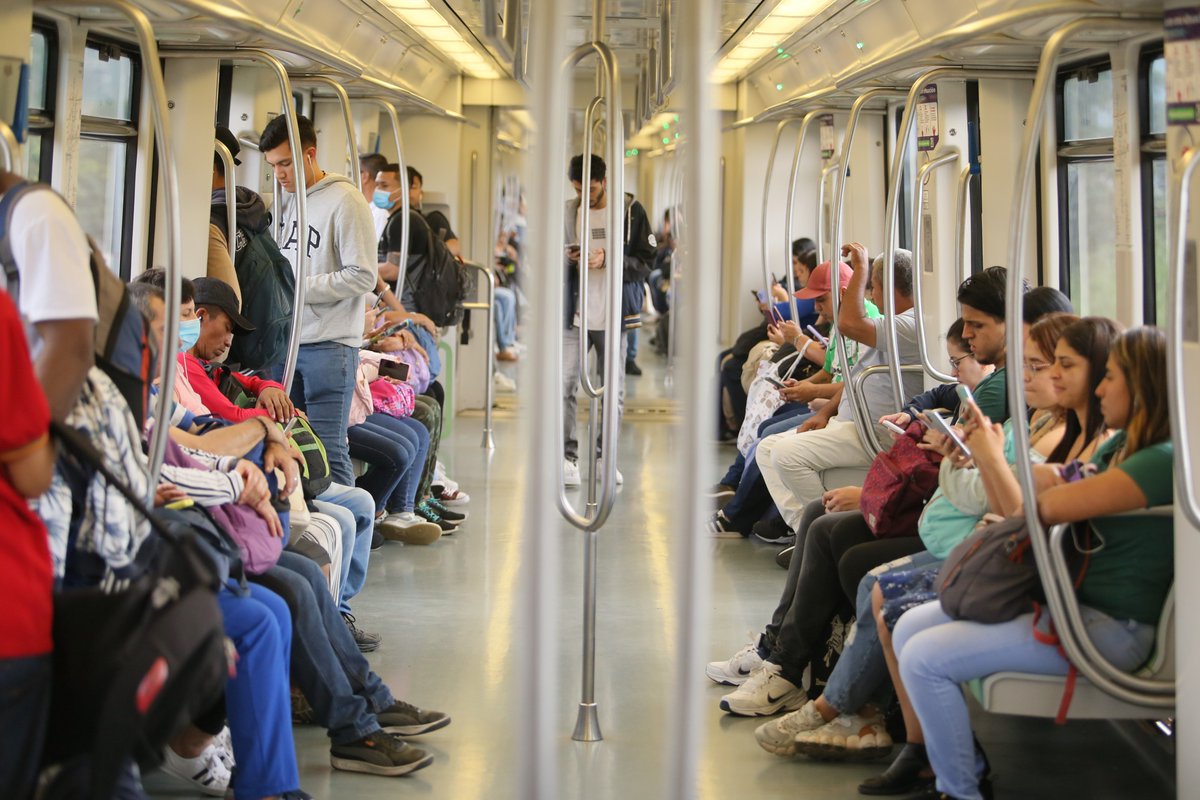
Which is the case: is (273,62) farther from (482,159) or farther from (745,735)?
(482,159)

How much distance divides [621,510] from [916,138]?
263 cm

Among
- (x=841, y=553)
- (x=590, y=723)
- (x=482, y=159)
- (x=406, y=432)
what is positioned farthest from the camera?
(x=482, y=159)

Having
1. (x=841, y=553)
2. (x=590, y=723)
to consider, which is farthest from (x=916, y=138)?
(x=590, y=723)

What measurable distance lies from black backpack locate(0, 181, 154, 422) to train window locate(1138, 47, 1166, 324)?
2.48 m

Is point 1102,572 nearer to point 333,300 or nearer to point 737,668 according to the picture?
point 737,668

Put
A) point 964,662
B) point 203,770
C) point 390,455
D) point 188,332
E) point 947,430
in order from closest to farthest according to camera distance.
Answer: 1. point 964,662
2. point 203,770
3. point 947,430
4. point 188,332
5. point 390,455

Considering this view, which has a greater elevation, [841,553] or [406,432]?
[406,432]

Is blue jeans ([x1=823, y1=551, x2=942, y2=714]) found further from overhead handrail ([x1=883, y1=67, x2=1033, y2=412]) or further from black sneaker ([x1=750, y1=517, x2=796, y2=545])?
black sneaker ([x1=750, y1=517, x2=796, y2=545])

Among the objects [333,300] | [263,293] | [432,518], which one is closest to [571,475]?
[432,518]

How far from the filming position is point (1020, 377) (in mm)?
2920

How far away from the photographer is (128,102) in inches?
161

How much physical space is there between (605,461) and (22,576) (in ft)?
4.23

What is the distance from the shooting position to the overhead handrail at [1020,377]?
9.41 ft

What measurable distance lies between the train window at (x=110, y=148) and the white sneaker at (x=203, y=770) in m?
1.50
